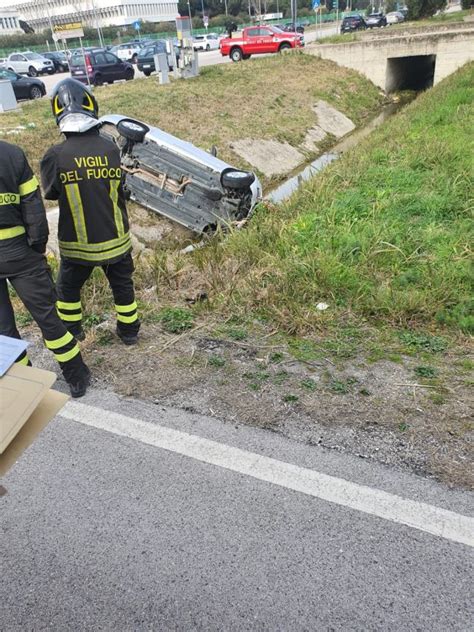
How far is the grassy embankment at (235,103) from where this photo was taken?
14.4 meters

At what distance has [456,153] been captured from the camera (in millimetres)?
8781

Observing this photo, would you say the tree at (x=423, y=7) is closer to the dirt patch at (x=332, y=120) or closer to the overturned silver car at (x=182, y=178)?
the dirt patch at (x=332, y=120)

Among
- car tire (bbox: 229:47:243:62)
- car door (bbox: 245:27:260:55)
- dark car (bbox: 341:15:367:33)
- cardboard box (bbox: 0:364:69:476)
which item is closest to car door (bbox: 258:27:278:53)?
car door (bbox: 245:27:260:55)

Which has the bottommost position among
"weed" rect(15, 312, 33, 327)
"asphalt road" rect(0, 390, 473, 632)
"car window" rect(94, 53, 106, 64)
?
"weed" rect(15, 312, 33, 327)

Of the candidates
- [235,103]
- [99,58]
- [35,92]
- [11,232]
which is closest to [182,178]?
[11,232]

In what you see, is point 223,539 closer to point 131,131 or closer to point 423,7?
point 131,131

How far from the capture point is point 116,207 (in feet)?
12.6

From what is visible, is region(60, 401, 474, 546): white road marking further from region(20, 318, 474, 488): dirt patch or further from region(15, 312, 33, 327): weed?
region(15, 312, 33, 327): weed

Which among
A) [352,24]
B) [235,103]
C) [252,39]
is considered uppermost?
[252,39]

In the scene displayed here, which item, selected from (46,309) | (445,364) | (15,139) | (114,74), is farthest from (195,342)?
(114,74)

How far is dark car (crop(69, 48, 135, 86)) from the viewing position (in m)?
22.9

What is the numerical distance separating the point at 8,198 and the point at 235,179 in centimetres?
510

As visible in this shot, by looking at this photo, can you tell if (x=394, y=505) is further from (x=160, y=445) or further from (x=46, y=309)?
(x=46, y=309)

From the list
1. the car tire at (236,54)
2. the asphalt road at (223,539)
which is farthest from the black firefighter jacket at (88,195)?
the car tire at (236,54)
